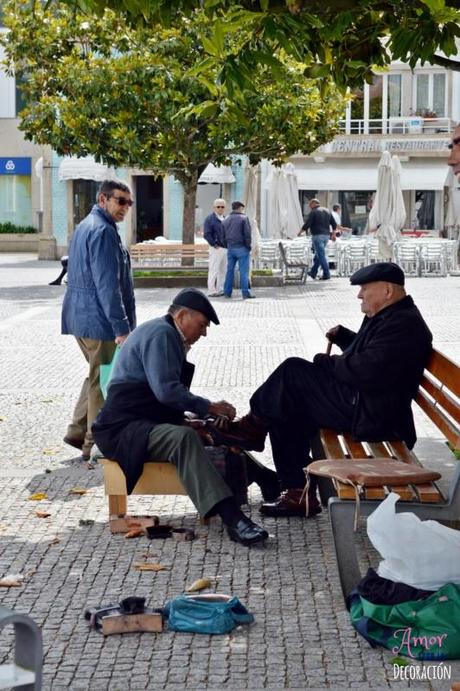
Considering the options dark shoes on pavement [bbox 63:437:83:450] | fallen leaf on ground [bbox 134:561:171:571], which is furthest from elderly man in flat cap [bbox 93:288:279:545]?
dark shoes on pavement [bbox 63:437:83:450]

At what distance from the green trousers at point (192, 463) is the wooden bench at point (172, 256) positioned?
23.1 meters

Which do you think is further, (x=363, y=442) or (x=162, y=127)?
(x=162, y=127)

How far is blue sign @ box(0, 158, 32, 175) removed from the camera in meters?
50.9

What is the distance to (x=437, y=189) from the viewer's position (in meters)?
48.8

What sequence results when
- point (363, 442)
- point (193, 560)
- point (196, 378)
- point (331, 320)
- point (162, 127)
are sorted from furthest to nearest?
point (162, 127)
point (331, 320)
point (196, 378)
point (363, 442)
point (193, 560)

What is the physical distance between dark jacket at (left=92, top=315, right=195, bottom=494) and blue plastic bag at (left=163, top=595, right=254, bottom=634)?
1557 millimetres

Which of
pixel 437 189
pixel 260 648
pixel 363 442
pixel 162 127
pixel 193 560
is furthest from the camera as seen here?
pixel 437 189

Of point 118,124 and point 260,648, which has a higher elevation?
point 118,124

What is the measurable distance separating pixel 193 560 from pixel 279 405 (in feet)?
3.93

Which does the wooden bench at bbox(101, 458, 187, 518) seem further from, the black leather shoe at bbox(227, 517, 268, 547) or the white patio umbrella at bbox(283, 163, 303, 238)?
the white patio umbrella at bbox(283, 163, 303, 238)

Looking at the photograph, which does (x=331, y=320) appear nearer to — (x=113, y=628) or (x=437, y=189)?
(x=113, y=628)

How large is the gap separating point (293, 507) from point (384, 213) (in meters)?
26.4

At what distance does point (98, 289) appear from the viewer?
356 inches

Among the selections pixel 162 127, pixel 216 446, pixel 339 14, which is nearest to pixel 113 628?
pixel 216 446
